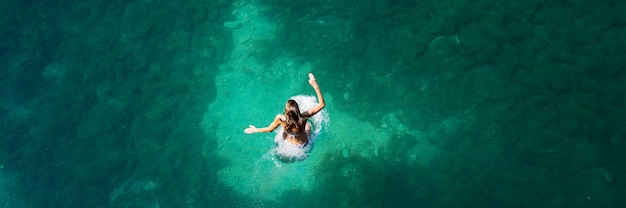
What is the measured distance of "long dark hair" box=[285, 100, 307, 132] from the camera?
555 cm

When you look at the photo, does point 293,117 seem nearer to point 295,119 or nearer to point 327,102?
point 295,119

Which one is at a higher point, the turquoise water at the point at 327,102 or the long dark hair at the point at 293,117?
the long dark hair at the point at 293,117

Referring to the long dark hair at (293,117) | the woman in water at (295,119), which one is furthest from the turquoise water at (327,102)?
the long dark hair at (293,117)

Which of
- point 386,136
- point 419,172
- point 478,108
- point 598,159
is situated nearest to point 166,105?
point 386,136

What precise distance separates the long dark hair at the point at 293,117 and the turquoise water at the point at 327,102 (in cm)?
209

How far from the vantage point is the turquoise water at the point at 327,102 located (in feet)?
25.0

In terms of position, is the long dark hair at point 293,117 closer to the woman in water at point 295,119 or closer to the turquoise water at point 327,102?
the woman in water at point 295,119

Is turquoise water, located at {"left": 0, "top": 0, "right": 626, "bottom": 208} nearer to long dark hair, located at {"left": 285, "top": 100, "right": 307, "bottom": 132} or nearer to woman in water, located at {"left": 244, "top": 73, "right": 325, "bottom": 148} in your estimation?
woman in water, located at {"left": 244, "top": 73, "right": 325, "bottom": 148}

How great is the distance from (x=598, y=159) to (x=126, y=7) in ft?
34.5

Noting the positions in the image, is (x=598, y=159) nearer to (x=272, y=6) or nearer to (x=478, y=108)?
(x=478, y=108)

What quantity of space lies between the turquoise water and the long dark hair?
6.85ft

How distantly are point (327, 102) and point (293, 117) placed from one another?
278 centimetres

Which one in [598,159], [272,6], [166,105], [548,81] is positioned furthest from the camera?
[272,6]

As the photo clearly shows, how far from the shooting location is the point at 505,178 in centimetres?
753
